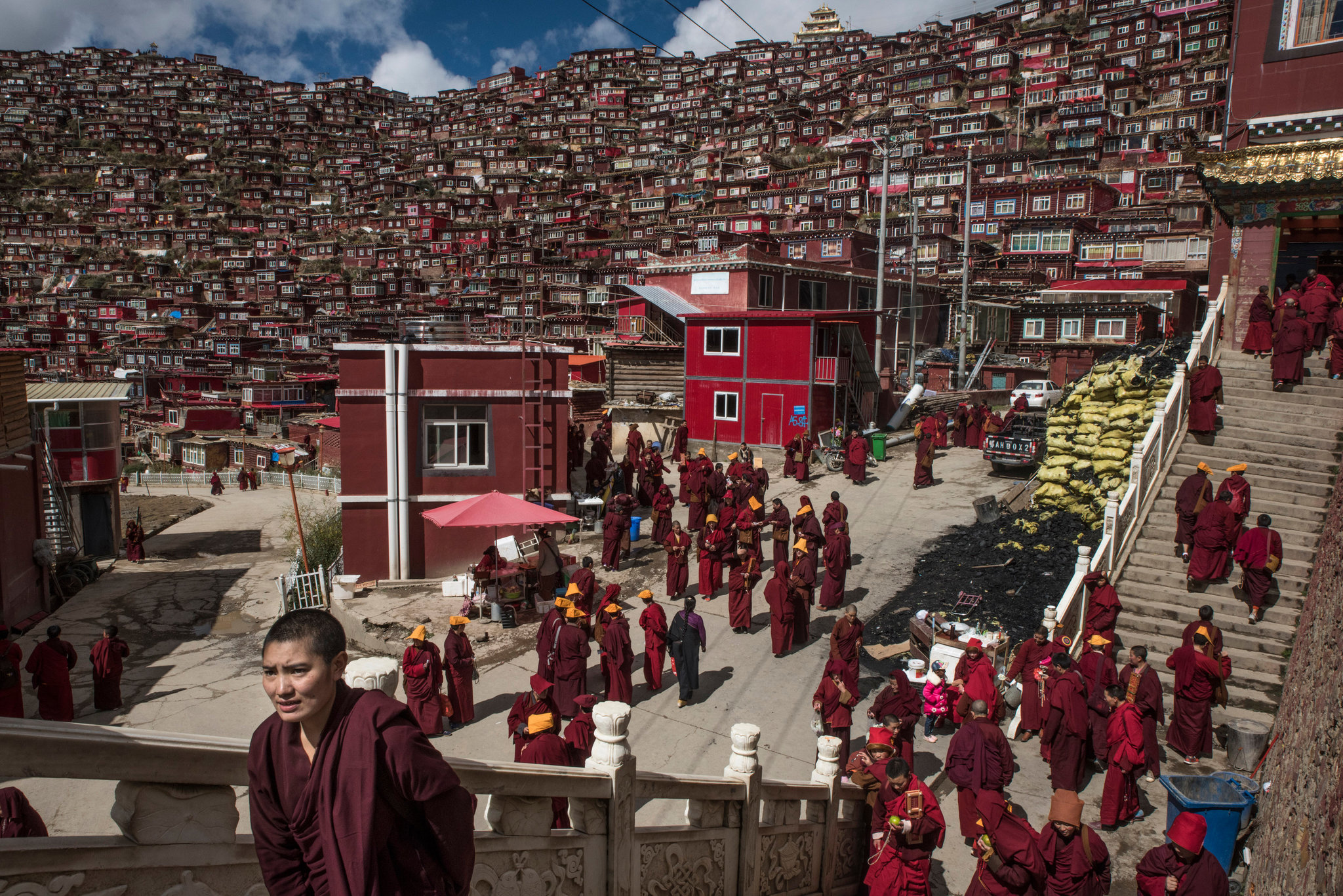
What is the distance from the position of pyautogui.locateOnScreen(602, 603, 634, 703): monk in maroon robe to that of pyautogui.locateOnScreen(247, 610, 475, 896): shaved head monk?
7.85 m

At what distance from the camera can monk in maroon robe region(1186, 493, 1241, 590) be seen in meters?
10.6

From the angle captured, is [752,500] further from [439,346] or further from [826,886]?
[826,886]

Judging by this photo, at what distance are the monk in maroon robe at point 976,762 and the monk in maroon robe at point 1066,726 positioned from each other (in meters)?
1.55

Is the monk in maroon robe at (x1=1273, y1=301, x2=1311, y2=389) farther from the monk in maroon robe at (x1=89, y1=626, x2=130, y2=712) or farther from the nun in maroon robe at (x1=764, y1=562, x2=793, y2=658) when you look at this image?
the monk in maroon robe at (x1=89, y1=626, x2=130, y2=712)

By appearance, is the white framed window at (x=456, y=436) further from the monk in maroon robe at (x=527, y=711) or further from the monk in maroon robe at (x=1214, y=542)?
the monk in maroon robe at (x=1214, y=542)

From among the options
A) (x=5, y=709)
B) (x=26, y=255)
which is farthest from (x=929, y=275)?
(x=26, y=255)

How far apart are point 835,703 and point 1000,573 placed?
6076 mm

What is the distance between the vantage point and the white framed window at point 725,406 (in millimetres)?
26941

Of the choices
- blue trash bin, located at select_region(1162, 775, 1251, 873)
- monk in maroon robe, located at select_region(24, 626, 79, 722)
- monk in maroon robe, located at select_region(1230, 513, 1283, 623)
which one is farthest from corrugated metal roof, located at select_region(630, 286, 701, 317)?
blue trash bin, located at select_region(1162, 775, 1251, 873)

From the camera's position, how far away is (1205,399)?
13.3m

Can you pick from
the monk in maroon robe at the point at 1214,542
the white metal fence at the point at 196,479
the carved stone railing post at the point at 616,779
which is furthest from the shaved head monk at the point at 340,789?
the white metal fence at the point at 196,479

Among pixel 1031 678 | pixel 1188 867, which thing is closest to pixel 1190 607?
pixel 1031 678

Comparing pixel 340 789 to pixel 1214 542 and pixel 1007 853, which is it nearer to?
pixel 1007 853

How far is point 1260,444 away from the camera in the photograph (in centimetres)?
1284
